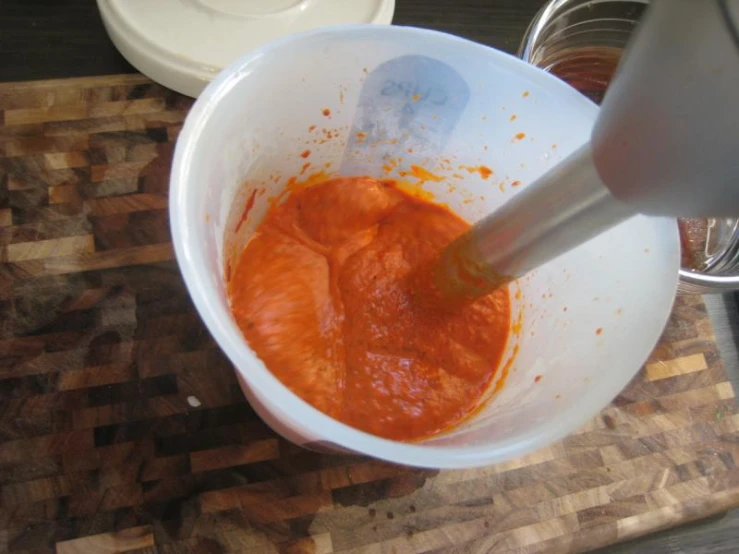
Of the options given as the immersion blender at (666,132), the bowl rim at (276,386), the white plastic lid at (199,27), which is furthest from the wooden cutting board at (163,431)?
the immersion blender at (666,132)

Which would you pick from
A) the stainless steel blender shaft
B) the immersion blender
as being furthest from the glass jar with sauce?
the immersion blender

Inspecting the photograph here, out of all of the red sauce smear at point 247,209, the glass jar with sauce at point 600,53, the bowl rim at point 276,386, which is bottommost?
the red sauce smear at point 247,209

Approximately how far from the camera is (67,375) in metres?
0.85

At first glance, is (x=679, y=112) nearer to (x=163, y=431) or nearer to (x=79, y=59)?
(x=163, y=431)

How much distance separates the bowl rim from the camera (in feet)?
1.86

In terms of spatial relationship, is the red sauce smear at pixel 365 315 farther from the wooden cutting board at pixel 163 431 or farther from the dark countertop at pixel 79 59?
the dark countertop at pixel 79 59

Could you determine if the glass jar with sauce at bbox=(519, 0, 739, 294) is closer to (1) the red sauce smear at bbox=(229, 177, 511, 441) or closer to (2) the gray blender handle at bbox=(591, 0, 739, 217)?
(1) the red sauce smear at bbox=(229, 177, 511, 441)

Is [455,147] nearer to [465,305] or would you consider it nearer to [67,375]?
[465,305]

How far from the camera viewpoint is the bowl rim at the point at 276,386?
1.86 feet

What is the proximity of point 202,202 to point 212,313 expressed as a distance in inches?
5.4

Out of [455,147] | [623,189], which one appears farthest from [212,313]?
[455,147]

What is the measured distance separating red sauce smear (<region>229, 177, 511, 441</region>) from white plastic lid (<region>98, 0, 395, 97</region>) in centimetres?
29

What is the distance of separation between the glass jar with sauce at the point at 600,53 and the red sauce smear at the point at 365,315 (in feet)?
1.13

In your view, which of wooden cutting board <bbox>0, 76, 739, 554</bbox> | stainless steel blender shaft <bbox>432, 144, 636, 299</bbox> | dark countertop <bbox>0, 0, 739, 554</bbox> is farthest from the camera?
dark countertop <bbox>0, 0, 739, 554</bbox>
